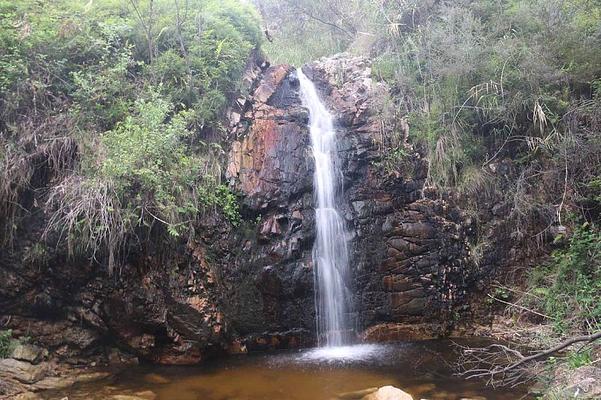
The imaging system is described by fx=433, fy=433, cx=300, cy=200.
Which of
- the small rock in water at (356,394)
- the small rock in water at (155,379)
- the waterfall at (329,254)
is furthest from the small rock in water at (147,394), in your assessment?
the waterfall at (329,254)

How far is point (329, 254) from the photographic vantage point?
7922 millimetres

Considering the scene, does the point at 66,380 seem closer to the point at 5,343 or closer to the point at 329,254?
the point at 5,343

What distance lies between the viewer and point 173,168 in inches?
277

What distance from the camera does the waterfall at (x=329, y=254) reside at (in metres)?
7.58

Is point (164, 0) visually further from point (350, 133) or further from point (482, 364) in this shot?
point (482, 364)

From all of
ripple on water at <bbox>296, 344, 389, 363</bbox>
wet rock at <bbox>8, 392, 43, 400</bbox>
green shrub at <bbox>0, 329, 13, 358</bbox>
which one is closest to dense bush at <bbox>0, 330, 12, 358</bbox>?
green shrub at <bbox>0, 329, 13, 358</bbox>

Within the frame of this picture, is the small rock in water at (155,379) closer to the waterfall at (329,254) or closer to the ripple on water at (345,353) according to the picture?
the ripple on water at (345,353)

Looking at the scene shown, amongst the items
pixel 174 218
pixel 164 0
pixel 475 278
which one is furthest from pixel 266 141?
pixel 475 278

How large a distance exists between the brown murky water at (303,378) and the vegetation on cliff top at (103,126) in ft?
5.87

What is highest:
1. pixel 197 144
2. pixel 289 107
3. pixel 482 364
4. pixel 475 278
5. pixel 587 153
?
pixel 289 107

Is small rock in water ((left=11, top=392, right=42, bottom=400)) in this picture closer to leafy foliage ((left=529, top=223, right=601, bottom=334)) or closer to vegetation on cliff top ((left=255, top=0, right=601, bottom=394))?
vegetation on cliff top ((left=255, top=0, right=601, bottom=394))

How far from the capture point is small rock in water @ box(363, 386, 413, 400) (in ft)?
16.4

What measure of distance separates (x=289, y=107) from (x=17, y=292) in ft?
20.3

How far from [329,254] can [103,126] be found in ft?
14.8
